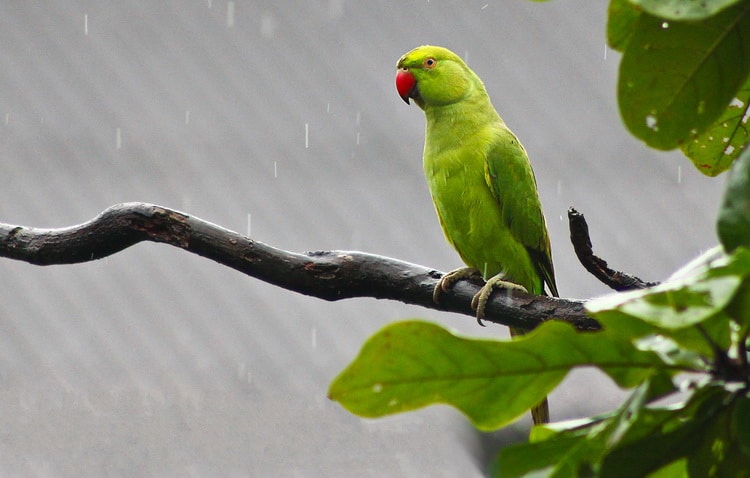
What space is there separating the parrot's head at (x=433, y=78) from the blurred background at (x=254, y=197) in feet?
4.29

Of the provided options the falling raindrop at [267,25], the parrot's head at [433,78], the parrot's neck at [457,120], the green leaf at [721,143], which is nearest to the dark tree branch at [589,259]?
the green leaf at [721,143]

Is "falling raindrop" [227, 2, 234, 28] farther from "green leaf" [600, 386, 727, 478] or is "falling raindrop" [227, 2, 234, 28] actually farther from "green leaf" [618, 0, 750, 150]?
"green leaf" [600, 386, 727, 478]

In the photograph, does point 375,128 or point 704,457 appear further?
point 375,128

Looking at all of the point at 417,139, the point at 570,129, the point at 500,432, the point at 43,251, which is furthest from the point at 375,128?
the point at 43,251

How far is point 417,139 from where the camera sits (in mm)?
3859

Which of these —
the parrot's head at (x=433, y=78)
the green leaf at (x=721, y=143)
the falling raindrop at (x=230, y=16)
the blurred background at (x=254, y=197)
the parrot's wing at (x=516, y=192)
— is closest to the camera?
the green leaf at (x=721, y=143)

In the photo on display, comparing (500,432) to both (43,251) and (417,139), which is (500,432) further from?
(43,251)

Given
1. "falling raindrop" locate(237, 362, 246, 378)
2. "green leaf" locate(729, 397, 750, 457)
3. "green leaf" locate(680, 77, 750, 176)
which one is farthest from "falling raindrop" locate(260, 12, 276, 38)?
"green leaf" locate(729, 397, 750, 457)

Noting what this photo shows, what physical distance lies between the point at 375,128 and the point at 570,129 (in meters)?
0.88

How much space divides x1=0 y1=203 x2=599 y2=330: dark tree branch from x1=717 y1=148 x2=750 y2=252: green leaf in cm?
79

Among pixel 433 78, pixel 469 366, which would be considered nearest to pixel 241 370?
pixel 433 78

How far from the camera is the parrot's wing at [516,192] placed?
7.29 feet

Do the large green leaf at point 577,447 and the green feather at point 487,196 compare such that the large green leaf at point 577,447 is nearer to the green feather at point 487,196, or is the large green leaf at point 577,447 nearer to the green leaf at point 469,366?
the green leaf at point 469,366

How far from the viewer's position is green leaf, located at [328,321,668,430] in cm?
61
